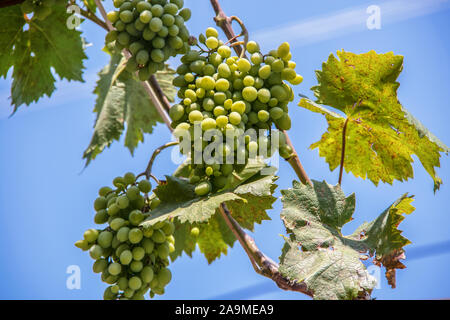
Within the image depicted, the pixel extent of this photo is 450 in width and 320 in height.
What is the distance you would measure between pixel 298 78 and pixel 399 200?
1.22 ft

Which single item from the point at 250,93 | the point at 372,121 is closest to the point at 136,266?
the point at 250,93

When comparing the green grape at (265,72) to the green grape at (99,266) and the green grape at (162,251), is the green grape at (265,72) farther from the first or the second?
the green grape at (99,266)

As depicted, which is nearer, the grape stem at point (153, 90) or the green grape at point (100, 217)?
the green grape at point (100, 217)

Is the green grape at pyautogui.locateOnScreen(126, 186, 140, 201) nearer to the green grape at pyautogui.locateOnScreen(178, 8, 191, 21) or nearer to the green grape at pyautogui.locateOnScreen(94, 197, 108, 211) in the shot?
the green grape at pyautogui.locateOnScreen(94, 197, 108, 211)

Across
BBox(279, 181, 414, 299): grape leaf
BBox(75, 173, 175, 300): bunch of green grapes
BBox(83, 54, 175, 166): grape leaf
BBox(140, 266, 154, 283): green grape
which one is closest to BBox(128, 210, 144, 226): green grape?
BBox(75, 173, 175, 300): bunch of green grapes

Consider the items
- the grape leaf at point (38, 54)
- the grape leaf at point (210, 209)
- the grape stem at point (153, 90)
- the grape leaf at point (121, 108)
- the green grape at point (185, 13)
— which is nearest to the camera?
the grape leaf at point (210, 209)

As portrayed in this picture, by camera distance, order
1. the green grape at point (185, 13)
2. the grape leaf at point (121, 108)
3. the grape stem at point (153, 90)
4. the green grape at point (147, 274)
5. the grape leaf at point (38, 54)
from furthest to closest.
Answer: the grape leaf at point (121, 108) → the grape leaf at point (38, 54) → the grape stem at point (153, 90) → the green grape at point (185, 13) → the green grape at point (147, 274)

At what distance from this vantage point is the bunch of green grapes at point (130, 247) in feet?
3.26

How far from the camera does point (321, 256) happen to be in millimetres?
971

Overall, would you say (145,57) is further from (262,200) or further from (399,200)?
(399,200)

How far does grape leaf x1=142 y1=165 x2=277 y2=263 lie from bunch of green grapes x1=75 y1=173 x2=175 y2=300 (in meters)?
0.06

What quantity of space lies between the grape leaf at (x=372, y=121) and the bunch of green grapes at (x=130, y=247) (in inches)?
19.9

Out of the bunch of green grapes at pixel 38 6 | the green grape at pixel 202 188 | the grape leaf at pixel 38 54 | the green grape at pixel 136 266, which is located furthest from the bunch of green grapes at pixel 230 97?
the grape leaf at pixel 38 54
